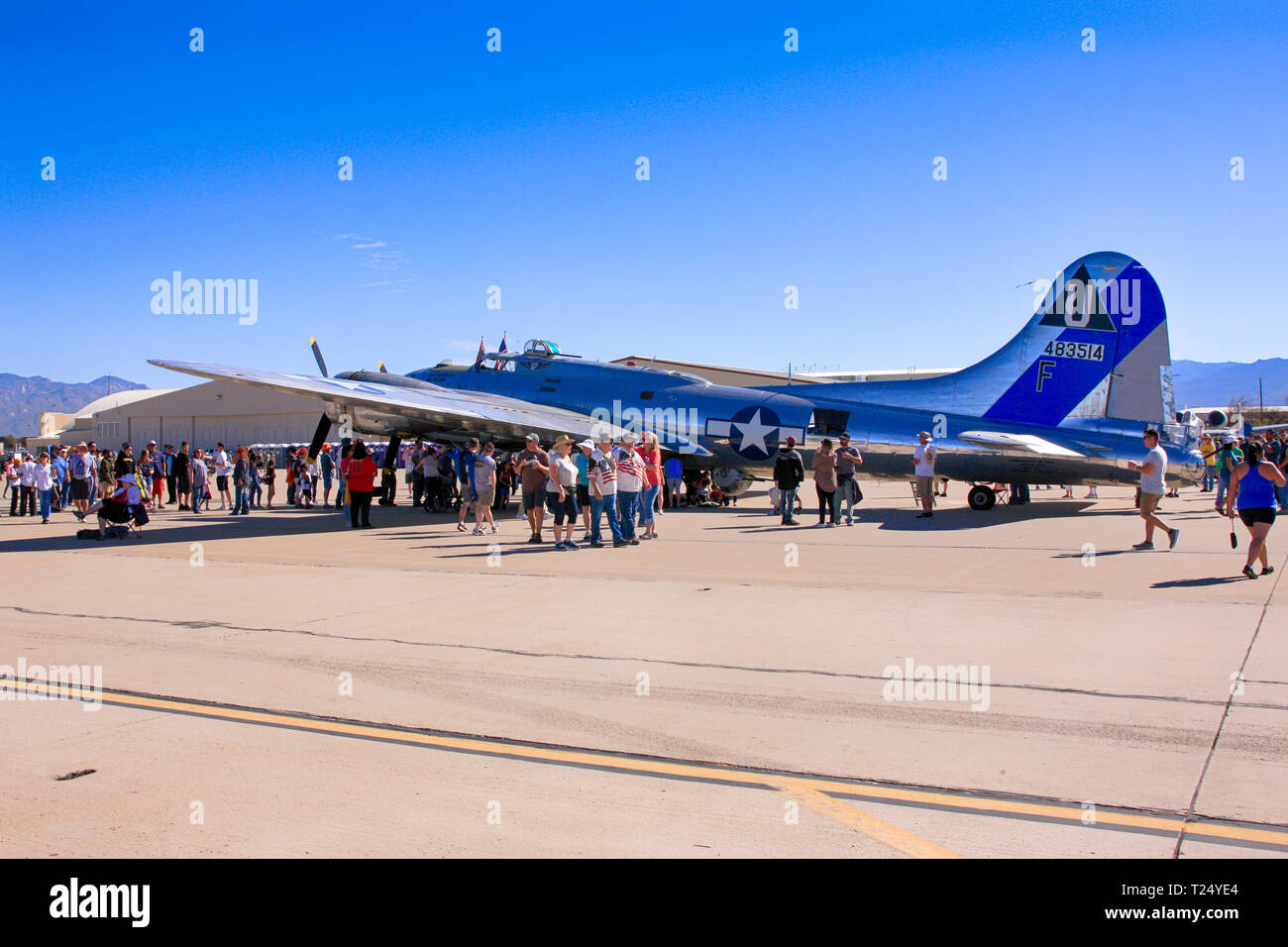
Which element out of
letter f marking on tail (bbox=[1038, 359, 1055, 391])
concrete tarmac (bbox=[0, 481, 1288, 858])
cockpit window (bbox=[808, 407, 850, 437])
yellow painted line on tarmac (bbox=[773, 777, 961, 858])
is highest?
letter f marking on tail (bbox=[1038, 359, 1055, 391])

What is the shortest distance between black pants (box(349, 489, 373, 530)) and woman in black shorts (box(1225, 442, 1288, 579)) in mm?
16325

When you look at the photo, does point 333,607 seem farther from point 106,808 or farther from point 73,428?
point 73,428

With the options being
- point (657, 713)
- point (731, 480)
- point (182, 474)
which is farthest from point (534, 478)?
point (182, 474)

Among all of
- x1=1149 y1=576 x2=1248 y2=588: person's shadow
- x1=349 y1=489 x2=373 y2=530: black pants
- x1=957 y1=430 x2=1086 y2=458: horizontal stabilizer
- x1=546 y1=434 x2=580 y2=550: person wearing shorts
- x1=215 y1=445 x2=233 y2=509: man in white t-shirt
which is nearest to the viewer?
x1=1149 y1=576 x2=1248 y2=588: person's shadow

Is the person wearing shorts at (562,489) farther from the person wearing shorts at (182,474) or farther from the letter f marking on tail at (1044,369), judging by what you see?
the person wearing shorts at (182,474)

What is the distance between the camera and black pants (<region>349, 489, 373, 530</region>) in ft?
67.6

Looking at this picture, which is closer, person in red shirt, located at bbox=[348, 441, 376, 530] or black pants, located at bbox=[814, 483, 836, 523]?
black pants, located at bbox=[814, 483, 836, 523]

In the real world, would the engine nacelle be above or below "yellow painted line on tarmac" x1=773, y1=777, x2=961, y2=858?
above

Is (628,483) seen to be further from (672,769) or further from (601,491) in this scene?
(672,769)

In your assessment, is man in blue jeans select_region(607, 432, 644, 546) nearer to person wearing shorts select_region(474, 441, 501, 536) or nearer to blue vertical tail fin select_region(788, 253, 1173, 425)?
person wearing shorts select_region(474, 441, 501, 536)

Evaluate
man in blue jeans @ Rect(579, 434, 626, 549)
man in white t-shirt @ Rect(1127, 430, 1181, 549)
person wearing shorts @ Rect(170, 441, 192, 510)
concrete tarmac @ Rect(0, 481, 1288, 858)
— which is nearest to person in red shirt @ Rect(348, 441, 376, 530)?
man in blue jeans @ Rect(579, 434, 626, 549)

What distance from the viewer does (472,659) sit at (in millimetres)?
8203

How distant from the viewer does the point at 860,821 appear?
14.9 ft
